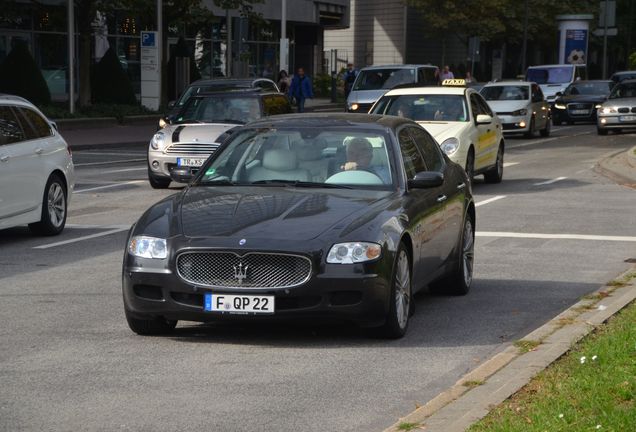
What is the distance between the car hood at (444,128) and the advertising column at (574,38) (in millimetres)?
51584

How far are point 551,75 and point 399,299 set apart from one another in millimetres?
47406

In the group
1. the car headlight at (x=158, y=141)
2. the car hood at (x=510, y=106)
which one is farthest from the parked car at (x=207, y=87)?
the car hood at (x=510, y=106)

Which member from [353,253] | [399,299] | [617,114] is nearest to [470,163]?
[399,299]

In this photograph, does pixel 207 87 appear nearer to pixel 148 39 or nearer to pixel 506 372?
pixel 506 372

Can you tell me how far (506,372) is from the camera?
7660 millimetres

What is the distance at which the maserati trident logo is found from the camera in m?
8.56

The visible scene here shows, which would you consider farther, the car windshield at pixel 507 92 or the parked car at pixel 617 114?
the parked car at pixel 617 114

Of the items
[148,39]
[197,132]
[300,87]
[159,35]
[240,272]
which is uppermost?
[159,35]

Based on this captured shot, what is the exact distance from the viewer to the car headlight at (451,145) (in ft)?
68.9

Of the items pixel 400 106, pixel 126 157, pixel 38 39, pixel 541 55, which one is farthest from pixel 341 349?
pixel 541 55

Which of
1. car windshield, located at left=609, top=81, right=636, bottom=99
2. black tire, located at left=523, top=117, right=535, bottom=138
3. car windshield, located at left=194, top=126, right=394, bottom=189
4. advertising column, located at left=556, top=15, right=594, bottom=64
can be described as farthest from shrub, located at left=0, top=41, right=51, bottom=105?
advertising column, located at left=556, top=15, right=594, bottom=64

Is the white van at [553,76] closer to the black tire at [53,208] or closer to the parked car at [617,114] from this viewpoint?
the parked car at [617,114]

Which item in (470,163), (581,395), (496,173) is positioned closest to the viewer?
(581,395)

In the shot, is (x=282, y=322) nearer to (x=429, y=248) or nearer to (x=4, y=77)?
(x=429, y=248)
